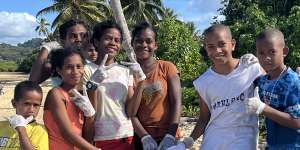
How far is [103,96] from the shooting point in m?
3.59

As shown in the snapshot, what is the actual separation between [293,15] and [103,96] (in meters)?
11.2

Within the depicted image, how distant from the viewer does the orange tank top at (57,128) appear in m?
3.45

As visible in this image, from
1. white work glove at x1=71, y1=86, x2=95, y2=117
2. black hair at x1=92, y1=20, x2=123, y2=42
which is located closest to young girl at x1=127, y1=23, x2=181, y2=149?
black hair at x1=92, y1=20, x2=123, y2=42

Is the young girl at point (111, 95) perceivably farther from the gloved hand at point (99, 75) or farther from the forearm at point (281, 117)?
the forearm at point (281, 117)

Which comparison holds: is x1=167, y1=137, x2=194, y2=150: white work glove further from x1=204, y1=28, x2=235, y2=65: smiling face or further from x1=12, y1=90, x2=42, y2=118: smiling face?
x1=12, y1=90, x2=42, y2=118: smiling face

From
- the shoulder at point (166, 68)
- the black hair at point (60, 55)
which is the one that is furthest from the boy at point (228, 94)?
the black hair at point (60, 55)

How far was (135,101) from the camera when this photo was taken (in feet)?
12.0

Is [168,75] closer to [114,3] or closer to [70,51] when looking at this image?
[70,51]

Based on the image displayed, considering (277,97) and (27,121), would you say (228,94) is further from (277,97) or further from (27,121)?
(27,121)

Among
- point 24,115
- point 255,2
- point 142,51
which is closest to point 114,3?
point 142,51

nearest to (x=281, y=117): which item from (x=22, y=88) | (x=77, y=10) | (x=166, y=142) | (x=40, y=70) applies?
(x=166, y=142)

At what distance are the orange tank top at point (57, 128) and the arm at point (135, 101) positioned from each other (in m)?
0.39

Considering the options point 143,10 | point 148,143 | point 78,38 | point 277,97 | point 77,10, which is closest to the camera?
point 277,97

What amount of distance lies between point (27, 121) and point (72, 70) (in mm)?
514
